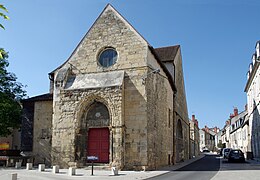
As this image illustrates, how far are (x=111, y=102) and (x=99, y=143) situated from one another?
8.94 ft

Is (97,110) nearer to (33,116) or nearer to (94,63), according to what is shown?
(94,63)

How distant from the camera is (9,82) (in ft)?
72.1

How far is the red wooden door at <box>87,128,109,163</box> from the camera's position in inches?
680

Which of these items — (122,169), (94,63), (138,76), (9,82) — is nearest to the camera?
(122,169)

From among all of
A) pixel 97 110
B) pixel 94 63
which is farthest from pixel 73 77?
pixel 97 110

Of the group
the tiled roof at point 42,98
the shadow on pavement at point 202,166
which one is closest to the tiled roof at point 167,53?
the shadow on pavement at point 202,166

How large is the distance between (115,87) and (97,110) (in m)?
2.17

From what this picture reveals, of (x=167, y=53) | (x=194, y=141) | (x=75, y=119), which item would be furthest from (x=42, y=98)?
(x=194, y=141)

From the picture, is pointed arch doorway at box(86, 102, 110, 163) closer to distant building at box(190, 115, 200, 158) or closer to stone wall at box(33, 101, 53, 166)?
stone wall at box(33, 101, 53, 166)

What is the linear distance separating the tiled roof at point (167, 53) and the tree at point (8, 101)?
1236cm

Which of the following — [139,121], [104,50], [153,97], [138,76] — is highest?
[104,50]

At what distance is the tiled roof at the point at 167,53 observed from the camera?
25.9 m

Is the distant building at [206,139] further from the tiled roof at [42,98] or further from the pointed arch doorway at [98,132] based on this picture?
the pointed arch doorway at [98,132]

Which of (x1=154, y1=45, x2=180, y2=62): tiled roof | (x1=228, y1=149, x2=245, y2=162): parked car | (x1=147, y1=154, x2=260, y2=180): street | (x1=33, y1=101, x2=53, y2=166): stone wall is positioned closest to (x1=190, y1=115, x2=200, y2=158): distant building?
(x1=228, y1=149, x2=245, y2=162): parked car
